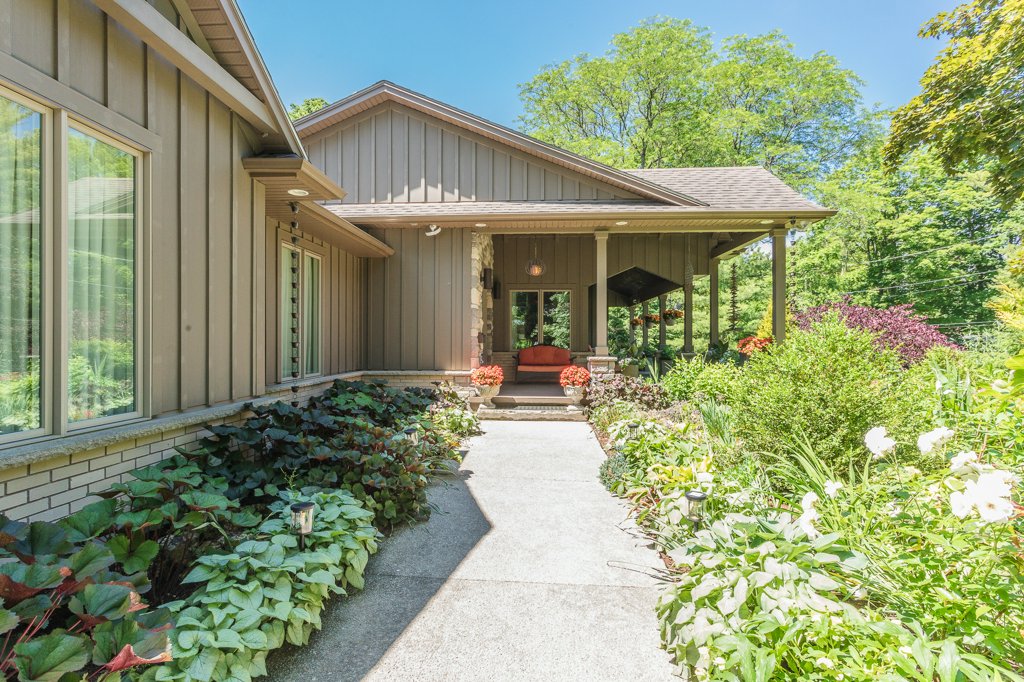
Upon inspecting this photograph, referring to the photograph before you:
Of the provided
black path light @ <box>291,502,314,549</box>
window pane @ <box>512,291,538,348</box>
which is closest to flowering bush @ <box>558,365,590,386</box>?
window pane @ <box>512,291,538,348</box>

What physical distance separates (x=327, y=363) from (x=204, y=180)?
11.2ft

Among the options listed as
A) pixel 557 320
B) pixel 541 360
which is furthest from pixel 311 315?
pixel 557 320

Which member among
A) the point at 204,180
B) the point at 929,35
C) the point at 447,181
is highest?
the point at 929,35

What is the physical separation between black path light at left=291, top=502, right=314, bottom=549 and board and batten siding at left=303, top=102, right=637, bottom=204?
6.37 m

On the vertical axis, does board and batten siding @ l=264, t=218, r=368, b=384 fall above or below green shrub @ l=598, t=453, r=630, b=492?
→ above

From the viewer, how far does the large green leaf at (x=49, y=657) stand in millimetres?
1305

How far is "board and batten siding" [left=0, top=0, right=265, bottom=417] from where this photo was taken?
2418 millimetres

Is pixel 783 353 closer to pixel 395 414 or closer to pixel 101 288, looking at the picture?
pixel 395 414

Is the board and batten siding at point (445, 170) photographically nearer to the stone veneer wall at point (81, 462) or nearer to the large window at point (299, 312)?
the large window at point (299, 312)

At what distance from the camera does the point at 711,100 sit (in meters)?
19.4

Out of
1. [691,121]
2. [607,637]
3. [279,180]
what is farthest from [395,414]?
[691,121]

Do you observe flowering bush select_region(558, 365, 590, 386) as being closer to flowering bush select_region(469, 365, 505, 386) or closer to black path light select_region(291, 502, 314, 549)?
flowering bush select_region(469, 365, 505, 386)

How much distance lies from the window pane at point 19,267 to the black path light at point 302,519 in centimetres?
130

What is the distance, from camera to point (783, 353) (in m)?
3.94
